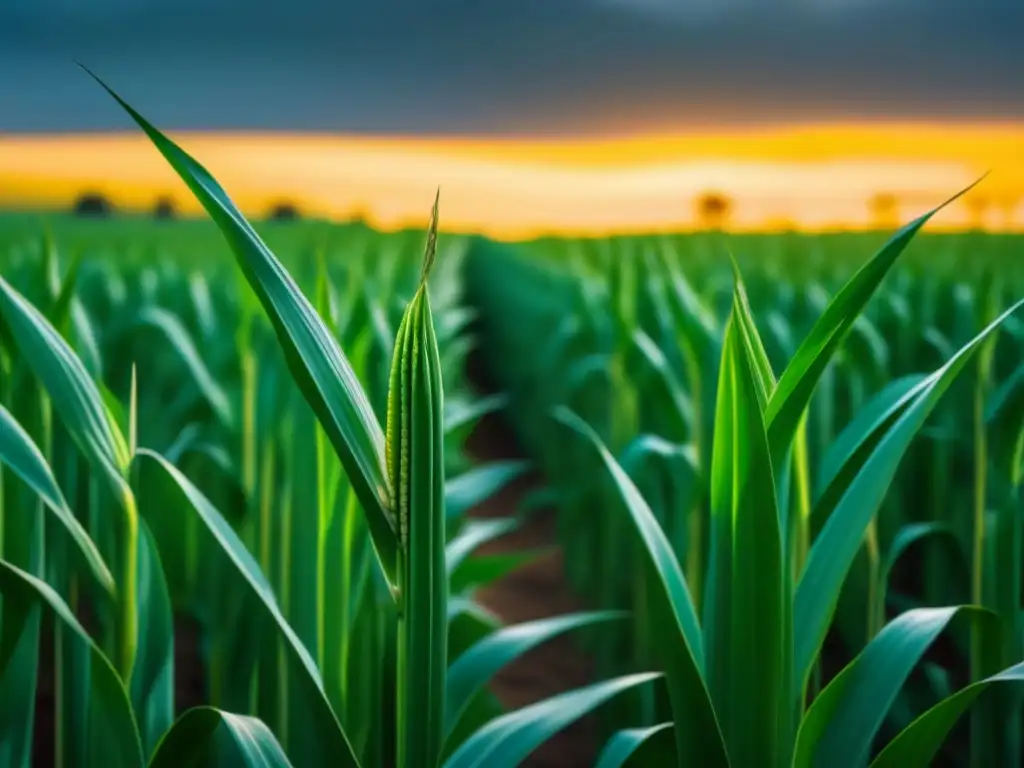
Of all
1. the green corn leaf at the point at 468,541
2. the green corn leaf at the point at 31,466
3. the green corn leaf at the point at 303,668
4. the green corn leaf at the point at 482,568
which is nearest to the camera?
the green corn leaf at the point at 303,668

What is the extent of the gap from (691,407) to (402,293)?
202 cm

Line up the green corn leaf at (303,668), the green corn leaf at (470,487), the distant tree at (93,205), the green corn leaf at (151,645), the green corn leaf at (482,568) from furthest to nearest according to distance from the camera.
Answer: the distant tree at (93,205) → the green corn leaf at (470,487) → the green corn leaf at (482,568) → the green corn leaf at (151,645) → the green corn leaf at (303,668)

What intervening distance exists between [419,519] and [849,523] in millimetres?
417

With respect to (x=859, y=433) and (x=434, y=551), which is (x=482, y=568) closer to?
(x=859, y=433)

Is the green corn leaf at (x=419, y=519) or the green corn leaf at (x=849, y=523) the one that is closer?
the green corn leaf at (x=419, y=519)

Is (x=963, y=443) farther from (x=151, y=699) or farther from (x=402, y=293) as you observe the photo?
(x=151, y=699)

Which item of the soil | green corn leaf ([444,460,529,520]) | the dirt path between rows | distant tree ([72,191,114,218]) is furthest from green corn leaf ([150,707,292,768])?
distant tree ([72,191,114,218])

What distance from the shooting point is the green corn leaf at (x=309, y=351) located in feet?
2.78

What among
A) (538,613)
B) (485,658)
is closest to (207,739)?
(485,658)

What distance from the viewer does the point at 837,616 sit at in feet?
10.4

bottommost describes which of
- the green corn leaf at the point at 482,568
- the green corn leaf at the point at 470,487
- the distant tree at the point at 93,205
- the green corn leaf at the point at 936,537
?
the green corn leaf at the point at 482,568

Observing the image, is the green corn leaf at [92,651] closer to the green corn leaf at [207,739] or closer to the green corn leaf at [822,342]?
the green corn leaf at [207,739]

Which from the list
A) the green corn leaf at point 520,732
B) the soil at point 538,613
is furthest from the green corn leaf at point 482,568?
the green corn leaf at point 520,732

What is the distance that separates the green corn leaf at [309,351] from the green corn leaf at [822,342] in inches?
14.3
